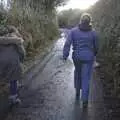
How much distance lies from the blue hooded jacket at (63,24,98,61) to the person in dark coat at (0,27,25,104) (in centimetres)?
107

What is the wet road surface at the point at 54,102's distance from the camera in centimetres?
749

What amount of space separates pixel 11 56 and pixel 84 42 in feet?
5.35

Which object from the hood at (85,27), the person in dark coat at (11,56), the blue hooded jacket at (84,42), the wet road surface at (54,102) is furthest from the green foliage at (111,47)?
the person in dark coat at (11,56)

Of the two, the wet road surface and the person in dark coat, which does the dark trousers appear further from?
the person in dark coat

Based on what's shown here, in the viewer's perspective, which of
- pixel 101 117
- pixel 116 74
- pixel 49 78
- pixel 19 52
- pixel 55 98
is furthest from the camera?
pixel 49 78

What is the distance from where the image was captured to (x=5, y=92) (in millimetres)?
9578

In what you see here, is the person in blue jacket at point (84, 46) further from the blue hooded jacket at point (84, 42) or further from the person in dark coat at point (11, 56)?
the person in dark coat at point (11, 56)

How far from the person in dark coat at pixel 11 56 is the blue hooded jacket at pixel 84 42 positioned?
1075 millimetres

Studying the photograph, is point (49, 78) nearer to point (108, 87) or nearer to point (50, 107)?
point (108, 87)

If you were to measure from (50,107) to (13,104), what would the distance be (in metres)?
0.84

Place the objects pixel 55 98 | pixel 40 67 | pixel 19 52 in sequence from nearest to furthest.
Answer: pixel 19 52
pixel 55 98
pixel 40 67

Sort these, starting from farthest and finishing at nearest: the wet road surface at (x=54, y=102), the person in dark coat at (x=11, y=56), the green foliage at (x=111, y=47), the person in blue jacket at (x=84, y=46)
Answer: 1. the green foliage at (x=111, y=47)
2. the person in blue jacket at (x=84, y=46)
3. the person in dark coat at (x=11, y=56)
4. the wet road surface at (x=54, y=102)

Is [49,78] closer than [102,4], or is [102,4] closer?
[49,78]

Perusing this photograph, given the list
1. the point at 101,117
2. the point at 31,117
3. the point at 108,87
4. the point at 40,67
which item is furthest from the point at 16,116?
the point at 40,67
